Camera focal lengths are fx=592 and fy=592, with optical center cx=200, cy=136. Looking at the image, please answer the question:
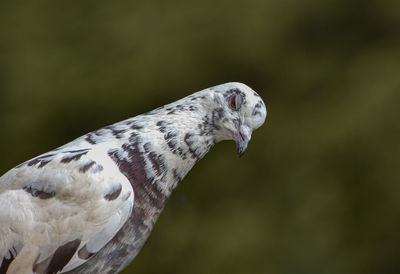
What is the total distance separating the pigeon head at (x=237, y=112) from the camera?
1.32 meters

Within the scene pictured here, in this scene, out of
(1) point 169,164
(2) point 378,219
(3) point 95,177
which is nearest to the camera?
(3) point 95,177

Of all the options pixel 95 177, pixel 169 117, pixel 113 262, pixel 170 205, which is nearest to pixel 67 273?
pixel 113 262

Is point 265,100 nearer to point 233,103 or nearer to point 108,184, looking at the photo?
point 233,103

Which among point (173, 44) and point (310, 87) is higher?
point (173, 44)

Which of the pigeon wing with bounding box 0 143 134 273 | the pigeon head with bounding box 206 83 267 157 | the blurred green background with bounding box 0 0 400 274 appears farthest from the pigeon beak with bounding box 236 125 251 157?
the blurred green background with bounding box 0 0 400 274

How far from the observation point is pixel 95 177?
3.94ft

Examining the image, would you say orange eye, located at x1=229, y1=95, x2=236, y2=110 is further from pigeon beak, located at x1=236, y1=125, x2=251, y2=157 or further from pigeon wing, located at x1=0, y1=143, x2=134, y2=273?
pigeon wing, located at x1=0, y1=143, x2=134, y2=273

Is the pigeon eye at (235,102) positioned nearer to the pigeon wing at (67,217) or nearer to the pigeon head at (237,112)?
the pigeon head at (237,112)

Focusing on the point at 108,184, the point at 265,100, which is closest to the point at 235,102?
the point at 108,184

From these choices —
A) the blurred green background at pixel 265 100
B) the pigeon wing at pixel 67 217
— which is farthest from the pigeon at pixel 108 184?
the blurred green background at pixel 265 100

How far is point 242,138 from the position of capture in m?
1.30

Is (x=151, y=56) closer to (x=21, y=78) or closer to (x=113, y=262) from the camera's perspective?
(x=21, y=78)

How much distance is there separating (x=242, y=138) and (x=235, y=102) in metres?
0.08

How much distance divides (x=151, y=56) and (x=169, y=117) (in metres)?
0.96
